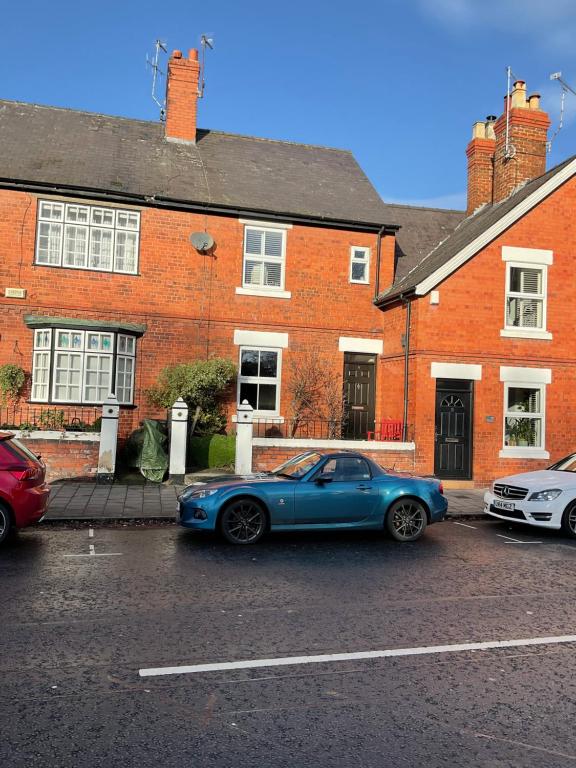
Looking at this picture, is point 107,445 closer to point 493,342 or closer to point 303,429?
point 303,429

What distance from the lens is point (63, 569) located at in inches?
279

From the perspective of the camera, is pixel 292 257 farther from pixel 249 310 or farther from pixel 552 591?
pixel 552 591

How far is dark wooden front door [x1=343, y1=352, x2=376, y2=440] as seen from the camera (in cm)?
1778

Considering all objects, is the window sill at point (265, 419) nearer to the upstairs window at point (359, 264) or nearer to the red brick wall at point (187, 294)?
the red brick wall at point (187, 294)

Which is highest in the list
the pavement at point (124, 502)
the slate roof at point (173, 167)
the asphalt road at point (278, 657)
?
the slate roof at point (173, 167)

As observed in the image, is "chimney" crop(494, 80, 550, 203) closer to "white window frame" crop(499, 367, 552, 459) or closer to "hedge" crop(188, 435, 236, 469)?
"white window frame" crop(499, 367, 552, 459)

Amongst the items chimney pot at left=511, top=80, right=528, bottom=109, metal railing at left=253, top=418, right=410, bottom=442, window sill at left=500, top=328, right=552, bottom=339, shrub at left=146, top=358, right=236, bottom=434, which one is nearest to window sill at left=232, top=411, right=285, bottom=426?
metal railing at left=253, top=418, right=410, bottom=442

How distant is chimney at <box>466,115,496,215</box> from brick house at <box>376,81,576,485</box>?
10.1 ft

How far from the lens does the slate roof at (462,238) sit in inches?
634

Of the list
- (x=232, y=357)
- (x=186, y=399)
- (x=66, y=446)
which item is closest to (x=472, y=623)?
(x=66, y=446)

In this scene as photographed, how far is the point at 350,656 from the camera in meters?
4.70

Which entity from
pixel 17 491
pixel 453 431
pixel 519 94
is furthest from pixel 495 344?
pixel 17 491

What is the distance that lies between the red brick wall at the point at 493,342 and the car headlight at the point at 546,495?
519 cm

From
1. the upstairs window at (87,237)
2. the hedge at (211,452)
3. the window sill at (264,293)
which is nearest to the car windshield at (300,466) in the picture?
the hedge at (211,452)
